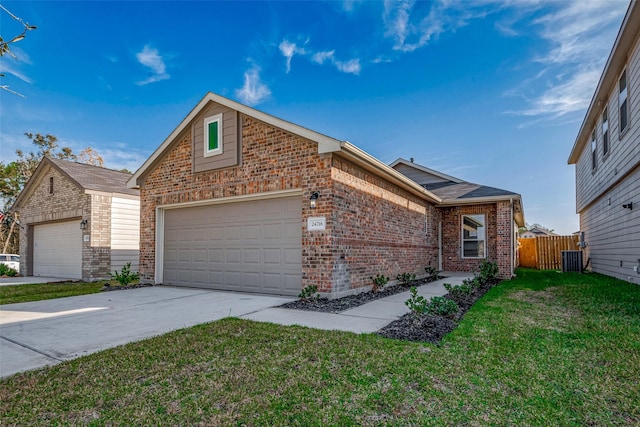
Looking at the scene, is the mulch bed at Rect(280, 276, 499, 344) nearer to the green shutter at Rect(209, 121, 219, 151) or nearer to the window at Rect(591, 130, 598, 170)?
the green shutter at Rect(209, 121, 219, 151)

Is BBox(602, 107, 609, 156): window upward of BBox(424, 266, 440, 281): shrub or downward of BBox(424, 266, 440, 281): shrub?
upward

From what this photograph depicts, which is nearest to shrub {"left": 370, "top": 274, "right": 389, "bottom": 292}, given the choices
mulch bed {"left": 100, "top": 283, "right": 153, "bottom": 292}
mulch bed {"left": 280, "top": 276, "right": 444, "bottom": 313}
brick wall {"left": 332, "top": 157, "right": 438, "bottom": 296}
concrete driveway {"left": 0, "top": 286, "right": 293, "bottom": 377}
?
brick wall {"left": 332, "top": 157, "right": 438, "bottom": 296}

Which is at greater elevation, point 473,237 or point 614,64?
point 614,64

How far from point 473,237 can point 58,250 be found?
16825mm

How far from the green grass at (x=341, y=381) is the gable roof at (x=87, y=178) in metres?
10.9

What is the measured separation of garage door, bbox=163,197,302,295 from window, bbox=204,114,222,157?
56.2 inches

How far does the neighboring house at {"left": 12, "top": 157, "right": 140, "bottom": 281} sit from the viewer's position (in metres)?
12.9

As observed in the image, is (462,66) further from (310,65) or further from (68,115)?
(68,115)

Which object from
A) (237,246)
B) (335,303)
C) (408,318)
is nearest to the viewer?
(408,318)

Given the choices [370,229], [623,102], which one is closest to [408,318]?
[370,229]

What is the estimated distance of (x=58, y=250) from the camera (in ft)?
47.9

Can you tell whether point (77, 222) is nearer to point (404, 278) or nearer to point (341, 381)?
point (404, 278)

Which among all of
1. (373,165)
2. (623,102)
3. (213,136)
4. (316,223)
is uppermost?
(623,102)

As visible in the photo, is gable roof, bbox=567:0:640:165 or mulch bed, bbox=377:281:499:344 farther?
Result: gable roof, bbox=567:0:640:165
